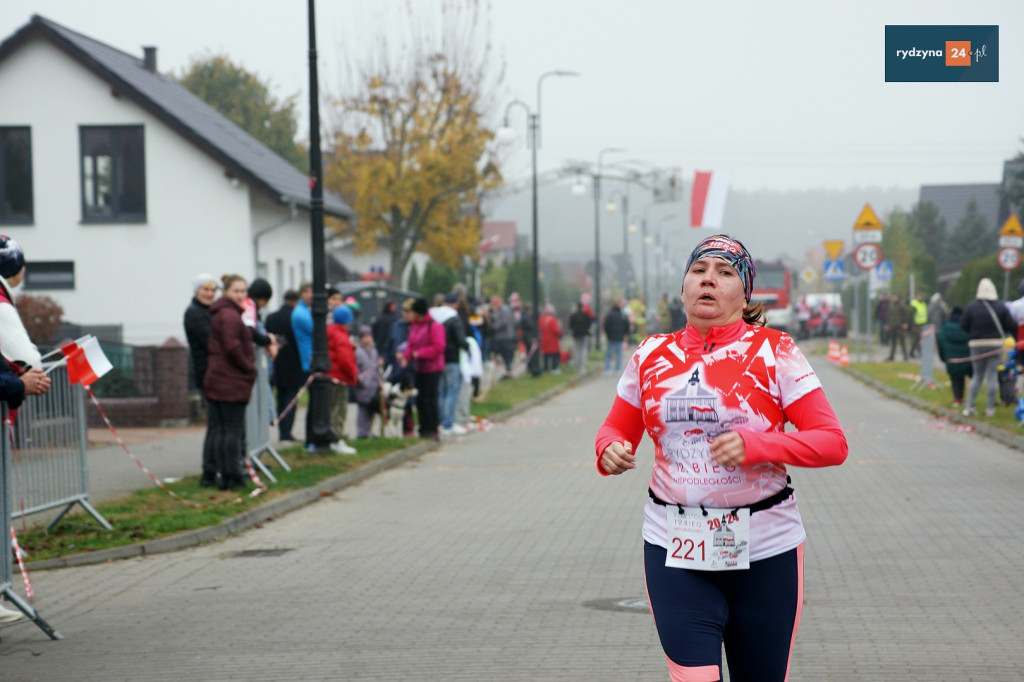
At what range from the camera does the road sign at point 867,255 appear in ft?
102

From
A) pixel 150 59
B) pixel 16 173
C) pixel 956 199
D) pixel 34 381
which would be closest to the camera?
pixel 34 381

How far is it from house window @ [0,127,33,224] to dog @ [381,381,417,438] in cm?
1751

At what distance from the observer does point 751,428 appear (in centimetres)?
373

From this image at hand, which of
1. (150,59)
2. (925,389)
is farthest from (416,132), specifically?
(925,389)

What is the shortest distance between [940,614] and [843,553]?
192cm

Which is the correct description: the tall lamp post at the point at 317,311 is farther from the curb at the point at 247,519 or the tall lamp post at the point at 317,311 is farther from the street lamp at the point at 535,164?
the street lamp at the point at 535,164

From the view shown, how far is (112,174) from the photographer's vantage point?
31.9 m

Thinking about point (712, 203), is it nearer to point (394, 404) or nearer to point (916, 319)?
point (394, 404)

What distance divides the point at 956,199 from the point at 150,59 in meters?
70.4

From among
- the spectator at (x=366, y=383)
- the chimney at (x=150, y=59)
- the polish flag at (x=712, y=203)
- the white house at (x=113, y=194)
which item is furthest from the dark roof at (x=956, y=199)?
the spectator at (x=366, y=383)

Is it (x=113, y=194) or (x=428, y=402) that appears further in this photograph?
(x=113, y=194)

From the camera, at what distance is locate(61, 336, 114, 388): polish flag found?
873cm

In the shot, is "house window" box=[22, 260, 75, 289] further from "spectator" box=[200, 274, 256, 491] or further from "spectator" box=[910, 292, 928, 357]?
"spectator" box=[910, 292, 928, 357]

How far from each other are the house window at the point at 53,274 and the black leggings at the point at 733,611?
30.3 metres
